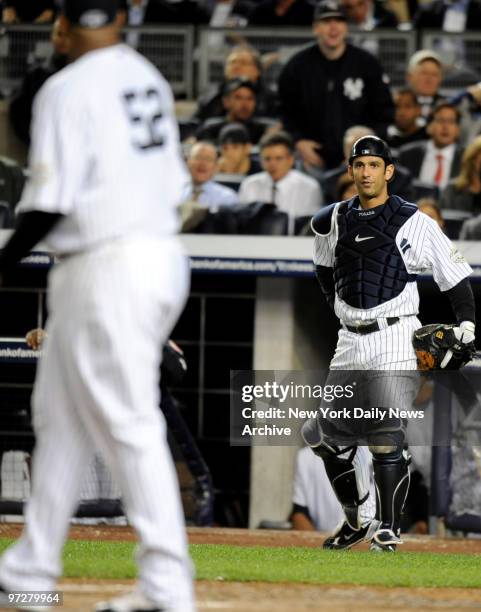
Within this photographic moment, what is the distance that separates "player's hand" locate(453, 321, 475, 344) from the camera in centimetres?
658

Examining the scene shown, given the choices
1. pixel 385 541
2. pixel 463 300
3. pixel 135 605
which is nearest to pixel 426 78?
pixel 463 300

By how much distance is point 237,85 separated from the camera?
1095 cm

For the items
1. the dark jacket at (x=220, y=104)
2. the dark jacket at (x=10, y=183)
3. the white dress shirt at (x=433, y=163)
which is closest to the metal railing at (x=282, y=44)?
the dark jacket at (x=220, y=104)

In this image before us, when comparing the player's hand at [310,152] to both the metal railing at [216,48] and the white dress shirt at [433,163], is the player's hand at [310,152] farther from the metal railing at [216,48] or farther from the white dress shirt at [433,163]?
the metal railing at [216,48]

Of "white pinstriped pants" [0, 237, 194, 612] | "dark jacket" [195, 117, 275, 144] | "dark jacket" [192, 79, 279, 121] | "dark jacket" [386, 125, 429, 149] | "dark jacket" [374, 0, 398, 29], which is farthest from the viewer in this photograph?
"dark jacket" [374, 0, 398, 29]

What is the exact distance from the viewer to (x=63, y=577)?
483cm

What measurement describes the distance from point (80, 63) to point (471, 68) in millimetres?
8911

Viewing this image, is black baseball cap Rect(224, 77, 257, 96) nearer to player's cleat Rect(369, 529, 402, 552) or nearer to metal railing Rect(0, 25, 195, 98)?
metal railing Rect(0, 25, 195, 98)

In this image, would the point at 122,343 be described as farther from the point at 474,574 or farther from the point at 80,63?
the point at 474,574

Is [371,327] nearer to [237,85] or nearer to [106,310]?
[106,310]

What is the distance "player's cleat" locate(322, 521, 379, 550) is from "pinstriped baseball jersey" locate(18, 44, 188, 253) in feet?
11.2

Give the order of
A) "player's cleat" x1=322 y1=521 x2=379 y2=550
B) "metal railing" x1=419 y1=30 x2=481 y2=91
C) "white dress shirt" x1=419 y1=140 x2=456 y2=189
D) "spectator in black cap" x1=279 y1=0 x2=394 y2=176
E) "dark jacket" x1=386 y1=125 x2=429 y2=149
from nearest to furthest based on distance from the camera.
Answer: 1. "player's cleat" x1=322 y1=521 x2=379 y2=550
2. "white dress shirt" x1=419 y1=140 x2=456 y2=189
3. "spectator in black cap" x1=279 y1=0 x2=394 y2=176
4. "dark jacket" x1=386 y1=125 x2=429 y2=149
5. "metal railing" x1=419 y1=30 x2=481 y2=91

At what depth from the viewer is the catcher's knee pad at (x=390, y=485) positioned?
649 centimetres

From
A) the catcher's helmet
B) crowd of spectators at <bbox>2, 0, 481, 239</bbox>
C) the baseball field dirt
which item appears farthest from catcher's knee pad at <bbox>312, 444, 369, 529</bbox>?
crowd of spectators at <bbox>2, 0, 481, 239</bbox>
